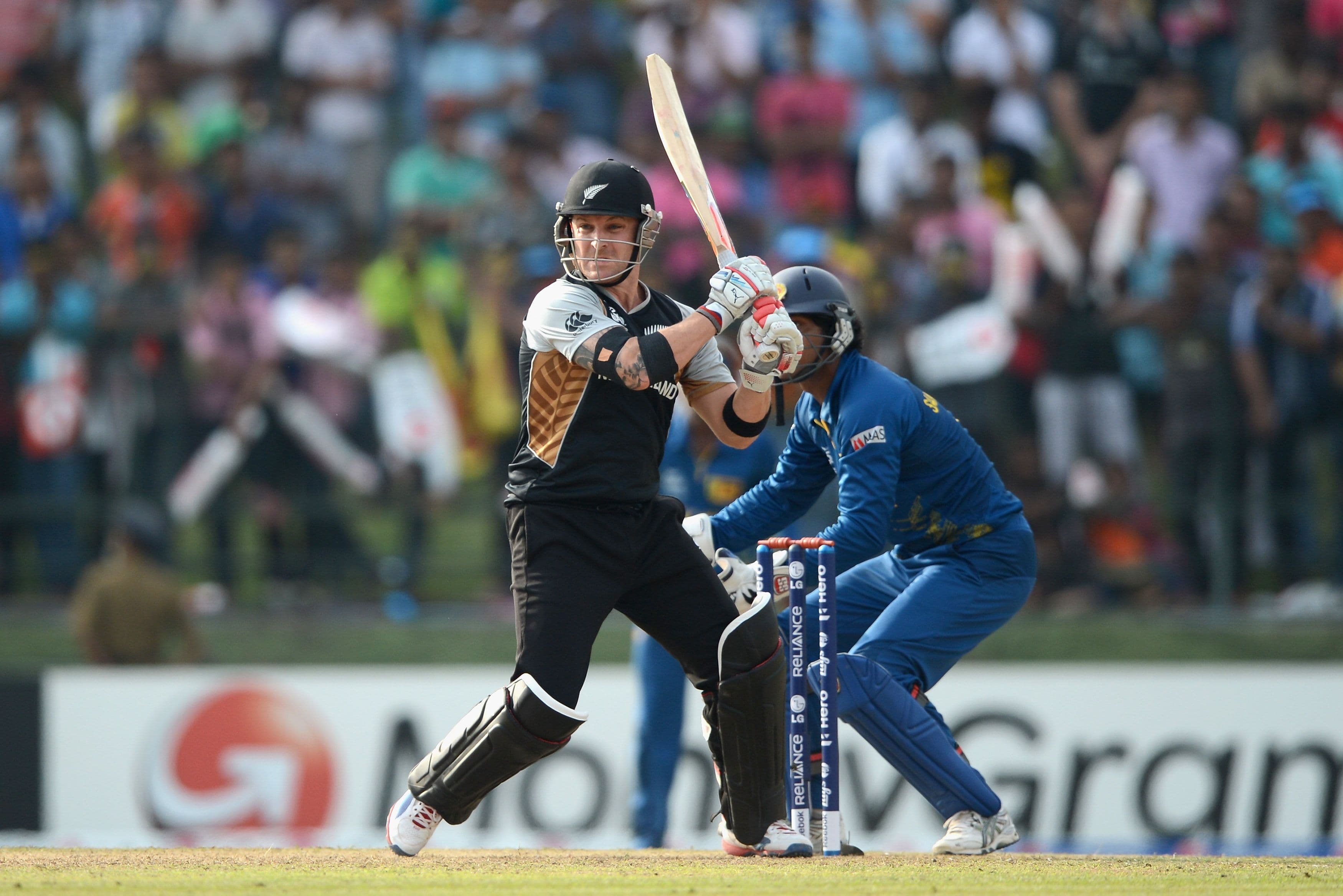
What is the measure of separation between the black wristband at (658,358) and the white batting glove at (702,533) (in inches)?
38.3

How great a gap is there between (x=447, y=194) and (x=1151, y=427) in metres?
5.41

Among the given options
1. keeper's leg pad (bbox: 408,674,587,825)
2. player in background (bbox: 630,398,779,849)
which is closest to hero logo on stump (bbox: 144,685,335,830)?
player in background (bbox: 630,398,779,849)

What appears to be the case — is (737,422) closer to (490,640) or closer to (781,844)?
(781,844)

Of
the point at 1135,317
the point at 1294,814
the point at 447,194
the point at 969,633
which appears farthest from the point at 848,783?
the point at 447,194

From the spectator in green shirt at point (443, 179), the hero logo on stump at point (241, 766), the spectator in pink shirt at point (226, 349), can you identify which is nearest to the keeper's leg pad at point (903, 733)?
the hero logo on stump at point (241, 766)

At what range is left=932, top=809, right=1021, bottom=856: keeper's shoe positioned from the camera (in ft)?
21.4

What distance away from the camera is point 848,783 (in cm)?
1089

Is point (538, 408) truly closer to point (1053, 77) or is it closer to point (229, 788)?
point (229, 788)

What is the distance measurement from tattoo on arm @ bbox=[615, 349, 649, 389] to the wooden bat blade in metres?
0.84

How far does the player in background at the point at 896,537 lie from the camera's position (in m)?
6.38

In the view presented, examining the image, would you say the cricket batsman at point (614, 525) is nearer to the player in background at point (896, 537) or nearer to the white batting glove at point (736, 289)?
the white batting glove at point (736, 289)

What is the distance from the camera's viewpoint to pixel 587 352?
571 centimetres

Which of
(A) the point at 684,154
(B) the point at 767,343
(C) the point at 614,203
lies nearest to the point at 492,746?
(B) the point at 767,343

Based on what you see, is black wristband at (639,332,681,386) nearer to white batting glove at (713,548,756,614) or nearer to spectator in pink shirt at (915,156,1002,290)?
white batting glove at (713,548,756,614)
